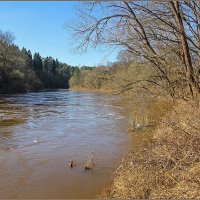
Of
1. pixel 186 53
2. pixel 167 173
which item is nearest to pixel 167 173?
pixel 167 173

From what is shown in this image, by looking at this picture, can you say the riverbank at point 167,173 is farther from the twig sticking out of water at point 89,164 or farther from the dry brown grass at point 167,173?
the twig sticking out of water at point 89,164

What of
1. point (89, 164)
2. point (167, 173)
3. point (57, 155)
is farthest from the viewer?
point (57, 155)

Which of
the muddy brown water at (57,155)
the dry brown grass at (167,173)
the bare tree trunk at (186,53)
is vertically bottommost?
the muddy brown water at (57,155)

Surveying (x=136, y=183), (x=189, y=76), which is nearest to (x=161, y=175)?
(x=136, y=183)

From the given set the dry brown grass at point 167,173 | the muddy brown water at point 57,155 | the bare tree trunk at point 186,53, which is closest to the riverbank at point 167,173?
the dry brown grass at point 167,173

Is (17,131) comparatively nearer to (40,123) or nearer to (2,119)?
(40,123)

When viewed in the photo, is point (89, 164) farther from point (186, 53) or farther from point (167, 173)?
point (186, 53)

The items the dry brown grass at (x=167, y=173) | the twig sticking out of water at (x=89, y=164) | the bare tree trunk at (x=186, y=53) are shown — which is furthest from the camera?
the bare tree trunk at (x=186, y=53)

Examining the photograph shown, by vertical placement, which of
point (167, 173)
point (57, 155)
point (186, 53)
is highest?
point (186, 53)

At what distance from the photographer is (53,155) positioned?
12172mm

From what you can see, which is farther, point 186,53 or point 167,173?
point 186,53

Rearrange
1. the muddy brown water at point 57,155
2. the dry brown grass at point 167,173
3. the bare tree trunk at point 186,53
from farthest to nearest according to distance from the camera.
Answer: the bare tree trunk at point 186,53 → the muddy brown water at point 57,155 → the dry brown grass at point 167,173

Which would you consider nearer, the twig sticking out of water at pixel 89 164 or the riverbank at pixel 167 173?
the riverbank at pixel 167 173

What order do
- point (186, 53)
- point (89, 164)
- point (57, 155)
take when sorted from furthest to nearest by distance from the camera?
point (57, 155)
point (186, 53)
point (89, 164)
